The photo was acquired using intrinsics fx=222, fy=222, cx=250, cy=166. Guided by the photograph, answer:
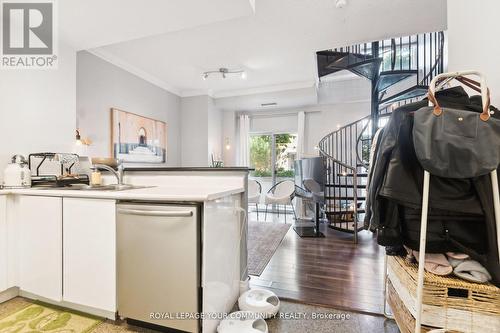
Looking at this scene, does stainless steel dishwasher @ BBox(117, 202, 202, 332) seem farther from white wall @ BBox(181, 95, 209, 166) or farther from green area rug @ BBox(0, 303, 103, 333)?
white wall @ BBox(181, 95, 209, 166)

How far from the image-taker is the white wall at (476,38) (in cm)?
128

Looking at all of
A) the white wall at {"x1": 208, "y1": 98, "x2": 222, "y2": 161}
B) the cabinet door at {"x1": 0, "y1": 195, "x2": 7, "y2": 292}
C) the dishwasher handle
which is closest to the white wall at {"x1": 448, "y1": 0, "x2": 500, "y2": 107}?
the dishwasher handle

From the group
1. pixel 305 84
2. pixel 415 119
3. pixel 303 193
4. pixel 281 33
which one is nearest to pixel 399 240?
pixel 415 119

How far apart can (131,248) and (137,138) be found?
299 cm

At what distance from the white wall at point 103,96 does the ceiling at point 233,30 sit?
18 centimetres

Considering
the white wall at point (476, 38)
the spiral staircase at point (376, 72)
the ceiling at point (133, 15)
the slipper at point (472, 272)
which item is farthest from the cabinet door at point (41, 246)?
the spiral staircase at point (376, 72)

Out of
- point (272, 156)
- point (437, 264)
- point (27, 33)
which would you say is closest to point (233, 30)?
point (27, 33)

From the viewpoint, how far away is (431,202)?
1004 mm

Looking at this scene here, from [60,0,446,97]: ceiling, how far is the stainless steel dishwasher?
1.83 m

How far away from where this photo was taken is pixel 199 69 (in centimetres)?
406

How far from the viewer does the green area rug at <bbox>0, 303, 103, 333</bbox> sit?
4.89 feet

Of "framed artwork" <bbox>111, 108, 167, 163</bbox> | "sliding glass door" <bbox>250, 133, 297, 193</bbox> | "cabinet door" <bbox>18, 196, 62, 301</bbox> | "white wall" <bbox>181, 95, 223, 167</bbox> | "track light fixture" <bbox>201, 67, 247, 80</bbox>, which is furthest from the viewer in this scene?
"sliding glass door" <bbox>250, 133, 297, 193</bbox>

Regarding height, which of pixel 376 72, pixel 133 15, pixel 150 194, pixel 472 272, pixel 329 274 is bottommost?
pixel 329 274

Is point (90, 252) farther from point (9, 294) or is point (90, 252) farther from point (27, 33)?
point (27, 33)
